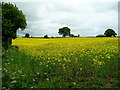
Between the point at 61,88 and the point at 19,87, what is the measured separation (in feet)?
5.32

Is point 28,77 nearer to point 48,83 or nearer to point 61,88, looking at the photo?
point 48,83

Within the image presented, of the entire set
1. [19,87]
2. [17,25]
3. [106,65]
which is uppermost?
[17,25]

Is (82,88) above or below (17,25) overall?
below

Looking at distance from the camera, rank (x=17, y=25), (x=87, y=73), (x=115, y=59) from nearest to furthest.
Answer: (x=87, y=73), (x=115, y=59), (x=17, y=25)

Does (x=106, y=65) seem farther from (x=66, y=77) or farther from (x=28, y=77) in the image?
(x=28, y=77)

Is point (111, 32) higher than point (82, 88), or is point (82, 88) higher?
point (111, 32)

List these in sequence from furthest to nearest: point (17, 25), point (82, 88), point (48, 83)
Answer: point (17, 25), point (48, 83), point (82, 88)

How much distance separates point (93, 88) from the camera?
4699 mm

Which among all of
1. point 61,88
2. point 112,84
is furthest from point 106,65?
point 61,88

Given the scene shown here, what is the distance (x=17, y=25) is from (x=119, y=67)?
2433 centimetres

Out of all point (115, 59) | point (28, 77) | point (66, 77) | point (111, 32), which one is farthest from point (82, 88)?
point (111, 32)

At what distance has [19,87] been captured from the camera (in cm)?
491

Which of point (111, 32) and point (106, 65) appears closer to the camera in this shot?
point (106, 65)

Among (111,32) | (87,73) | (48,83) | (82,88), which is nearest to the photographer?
(82,88)
